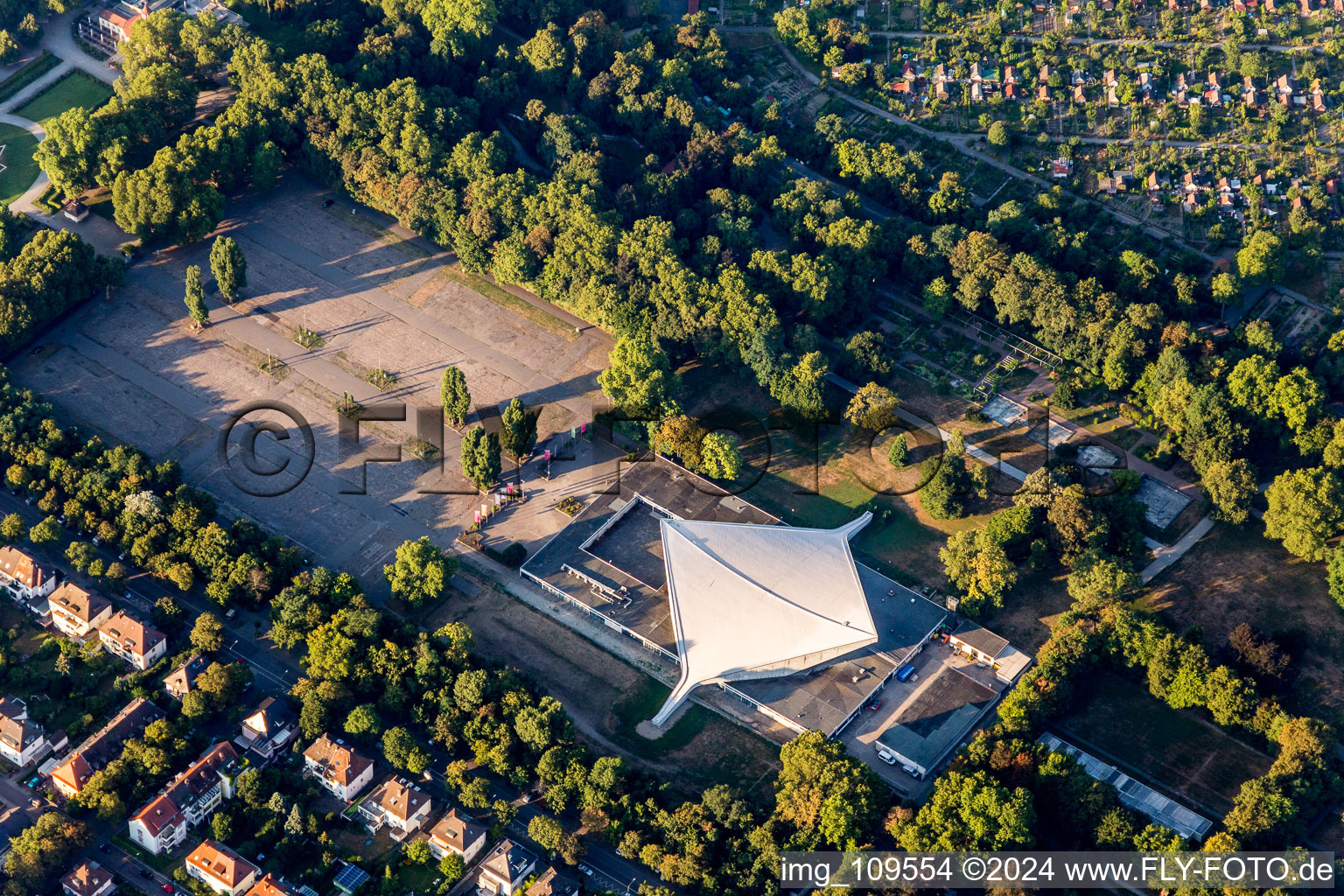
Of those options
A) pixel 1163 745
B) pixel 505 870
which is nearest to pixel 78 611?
pixel 505 870

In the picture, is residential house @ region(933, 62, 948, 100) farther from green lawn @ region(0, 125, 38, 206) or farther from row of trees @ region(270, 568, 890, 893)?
green lawn @ region(0, 125, 38, 206)

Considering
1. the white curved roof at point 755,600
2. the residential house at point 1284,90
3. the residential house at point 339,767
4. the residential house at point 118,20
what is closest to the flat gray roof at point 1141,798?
the white curved roof at point 755,600

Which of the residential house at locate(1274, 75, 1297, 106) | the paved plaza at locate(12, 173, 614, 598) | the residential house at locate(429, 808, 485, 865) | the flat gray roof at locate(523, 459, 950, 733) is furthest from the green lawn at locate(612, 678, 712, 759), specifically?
the residential house at locate(1274, 75, 1297, 106)

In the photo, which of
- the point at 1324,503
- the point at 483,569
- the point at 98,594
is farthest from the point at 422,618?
the point at 1324,503

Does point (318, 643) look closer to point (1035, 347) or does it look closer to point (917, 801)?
point (917, 801)

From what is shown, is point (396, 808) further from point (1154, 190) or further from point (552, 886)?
point (1154, 190)
